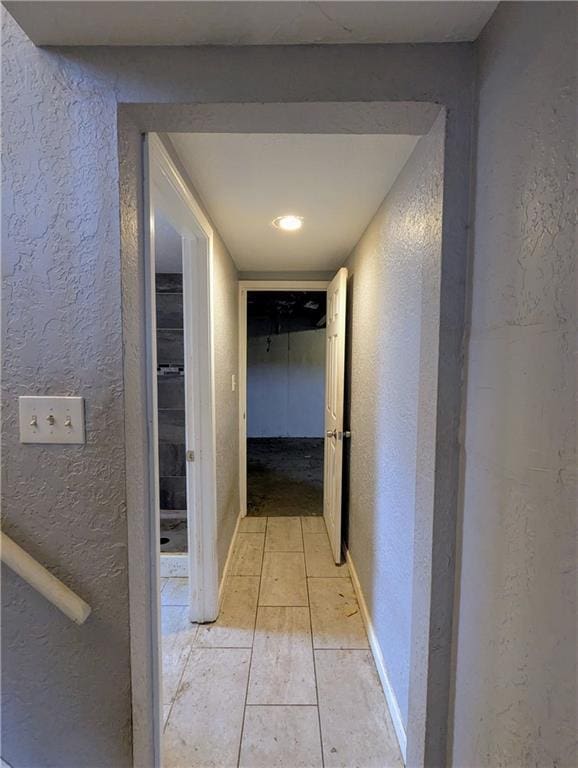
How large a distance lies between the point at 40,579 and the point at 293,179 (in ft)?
5.08

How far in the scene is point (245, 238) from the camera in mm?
2199

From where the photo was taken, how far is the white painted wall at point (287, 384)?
6.74m

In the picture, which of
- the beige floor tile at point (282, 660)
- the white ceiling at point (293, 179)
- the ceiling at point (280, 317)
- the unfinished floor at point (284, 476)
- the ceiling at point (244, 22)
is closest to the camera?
the ceiling at point (244, 22)

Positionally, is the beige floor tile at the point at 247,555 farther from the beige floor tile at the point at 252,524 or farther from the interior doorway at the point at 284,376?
the interior doorway at the point at 284,376

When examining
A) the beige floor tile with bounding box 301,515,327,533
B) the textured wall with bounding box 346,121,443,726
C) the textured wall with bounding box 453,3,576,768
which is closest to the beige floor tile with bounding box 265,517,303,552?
the beige floor tile with bounding box 301,515,327,533

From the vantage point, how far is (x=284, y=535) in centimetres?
Result: 292

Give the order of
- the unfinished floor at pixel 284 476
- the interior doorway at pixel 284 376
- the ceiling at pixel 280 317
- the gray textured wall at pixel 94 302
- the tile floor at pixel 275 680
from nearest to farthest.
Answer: the gray textured wall at pixel 94 302
the tile floor at pixel 275 680
the unfinished floor at pixel 284 476
the ceiling at pixel 280 317
the interior doorway at pixel 284 376

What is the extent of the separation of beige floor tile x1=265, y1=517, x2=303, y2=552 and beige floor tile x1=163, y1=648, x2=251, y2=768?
0.99 metres

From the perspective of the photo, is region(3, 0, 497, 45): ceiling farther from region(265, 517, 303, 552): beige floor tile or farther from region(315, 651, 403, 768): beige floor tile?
region(265, 517, 303, 552): beige floor tile

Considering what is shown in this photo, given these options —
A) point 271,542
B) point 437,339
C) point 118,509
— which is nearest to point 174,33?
point 437,339

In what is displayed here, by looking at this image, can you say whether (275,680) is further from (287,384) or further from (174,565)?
(287,384)

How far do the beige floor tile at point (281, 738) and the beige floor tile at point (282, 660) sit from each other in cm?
5

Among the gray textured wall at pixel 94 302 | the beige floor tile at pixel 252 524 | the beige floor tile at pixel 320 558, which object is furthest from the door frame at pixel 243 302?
the gray textured wall at pixel 94 302

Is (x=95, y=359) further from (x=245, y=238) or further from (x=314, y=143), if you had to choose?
(x=245, y=238)
